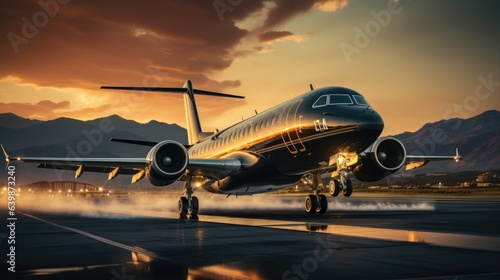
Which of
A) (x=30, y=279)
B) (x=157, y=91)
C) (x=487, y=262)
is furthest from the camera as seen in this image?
(x=157, y=91)

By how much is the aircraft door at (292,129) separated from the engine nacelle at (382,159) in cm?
455

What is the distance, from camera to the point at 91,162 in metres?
30.5

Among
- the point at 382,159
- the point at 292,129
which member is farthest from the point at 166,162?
the point at 382,159

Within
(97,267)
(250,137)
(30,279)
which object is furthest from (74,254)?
(250,137)

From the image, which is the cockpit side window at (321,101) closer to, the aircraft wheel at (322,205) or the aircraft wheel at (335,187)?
the aircraft wheel at (335,187)

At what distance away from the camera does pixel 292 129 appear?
26188 millimetres

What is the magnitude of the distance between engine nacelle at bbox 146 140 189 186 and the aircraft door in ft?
17.5

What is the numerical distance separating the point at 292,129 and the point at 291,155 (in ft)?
4.41

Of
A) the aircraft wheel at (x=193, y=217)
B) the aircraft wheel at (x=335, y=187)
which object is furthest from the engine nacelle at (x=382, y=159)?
the aircraft wheel at (x=193, y=217)

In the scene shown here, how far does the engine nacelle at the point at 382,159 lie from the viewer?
2842 cm

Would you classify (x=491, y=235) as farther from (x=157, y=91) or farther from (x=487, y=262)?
(x=157, y=91)

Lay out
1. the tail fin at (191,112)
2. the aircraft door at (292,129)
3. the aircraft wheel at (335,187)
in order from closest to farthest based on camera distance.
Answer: the aircraft wheel at (335,187)
the aircraft door at (292,129)
the tail fin at (191,112)

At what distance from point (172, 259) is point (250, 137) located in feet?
61.4

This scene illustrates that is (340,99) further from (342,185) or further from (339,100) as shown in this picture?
(342,185)
